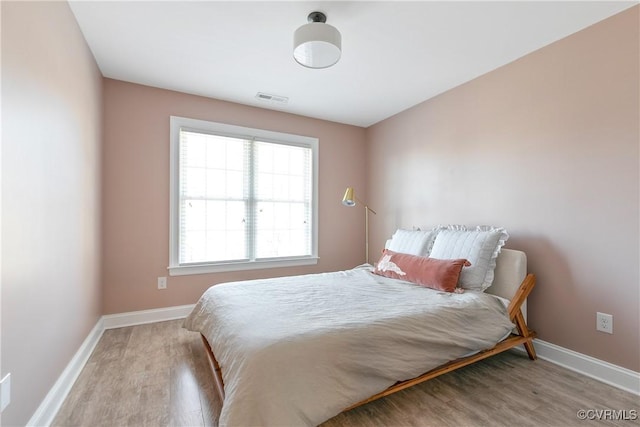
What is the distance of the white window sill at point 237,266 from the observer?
3.28 m

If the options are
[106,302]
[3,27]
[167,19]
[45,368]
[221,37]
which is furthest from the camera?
[106,302]

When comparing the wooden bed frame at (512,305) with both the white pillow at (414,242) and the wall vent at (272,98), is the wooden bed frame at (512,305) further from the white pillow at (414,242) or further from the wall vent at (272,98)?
the wall vent at (272,98)

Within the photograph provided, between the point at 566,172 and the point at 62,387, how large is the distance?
3.74 m

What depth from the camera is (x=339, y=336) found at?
1534mm

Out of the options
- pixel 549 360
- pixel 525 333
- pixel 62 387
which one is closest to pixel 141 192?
pixel 62 387

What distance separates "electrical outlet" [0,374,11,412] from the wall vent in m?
2.97

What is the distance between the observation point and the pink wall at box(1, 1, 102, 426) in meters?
1.25

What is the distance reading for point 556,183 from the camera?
7.63 ft

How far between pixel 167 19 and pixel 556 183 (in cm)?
315

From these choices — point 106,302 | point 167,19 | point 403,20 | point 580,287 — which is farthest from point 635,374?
point 106,302

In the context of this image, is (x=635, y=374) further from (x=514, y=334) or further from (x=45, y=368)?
(x=45, y=368)

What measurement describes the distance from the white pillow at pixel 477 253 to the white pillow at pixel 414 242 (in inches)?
10.3

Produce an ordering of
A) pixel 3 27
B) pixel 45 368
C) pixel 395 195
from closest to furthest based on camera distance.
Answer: pixel 3 27, pixel 45 368, pixel 395 195

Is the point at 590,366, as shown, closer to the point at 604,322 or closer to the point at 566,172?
the point at 604,322
